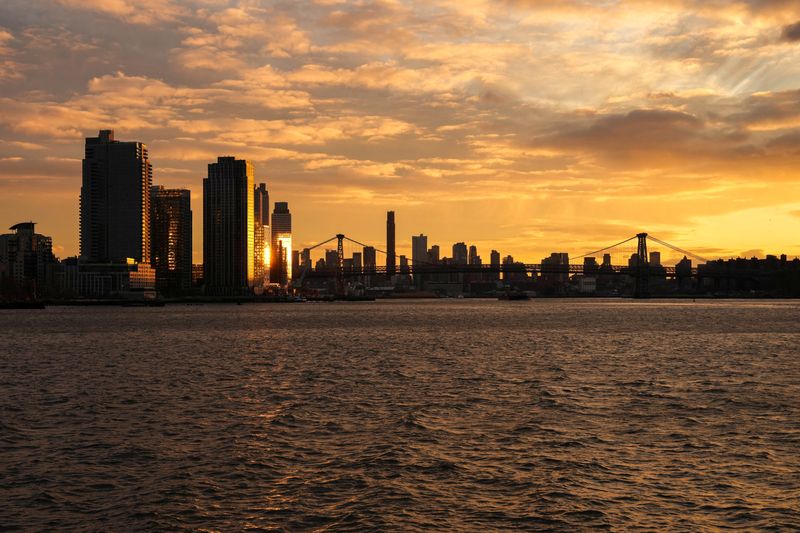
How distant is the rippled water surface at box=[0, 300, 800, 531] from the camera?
1883cm

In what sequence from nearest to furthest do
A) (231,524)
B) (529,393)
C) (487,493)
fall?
(231,524) → (487,493) → (529,393)

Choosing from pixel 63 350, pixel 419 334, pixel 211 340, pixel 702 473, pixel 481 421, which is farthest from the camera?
pixel 419 334

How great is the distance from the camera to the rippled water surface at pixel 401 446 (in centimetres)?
1883

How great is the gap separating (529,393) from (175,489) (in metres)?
20.8

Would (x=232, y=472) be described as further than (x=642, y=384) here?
No

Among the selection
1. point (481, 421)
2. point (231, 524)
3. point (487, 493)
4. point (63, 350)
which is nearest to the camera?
point (231, 524)

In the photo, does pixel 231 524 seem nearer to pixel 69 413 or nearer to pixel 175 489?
pixel 175 489

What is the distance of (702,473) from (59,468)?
17.1m

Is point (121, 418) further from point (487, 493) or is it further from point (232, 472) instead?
point (487, 493)

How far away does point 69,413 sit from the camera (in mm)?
33156

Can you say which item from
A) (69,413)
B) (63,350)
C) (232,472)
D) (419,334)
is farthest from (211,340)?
(232,472)

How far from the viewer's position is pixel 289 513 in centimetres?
1878

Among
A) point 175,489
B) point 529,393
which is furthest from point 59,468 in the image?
point 529,393

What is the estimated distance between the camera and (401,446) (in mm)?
25812
